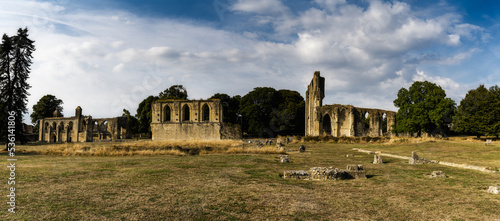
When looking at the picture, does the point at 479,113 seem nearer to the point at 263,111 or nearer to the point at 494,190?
the point at 263,111

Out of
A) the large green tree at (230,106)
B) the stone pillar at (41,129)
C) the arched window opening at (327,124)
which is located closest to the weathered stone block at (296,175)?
the arched window opening at (327,124)

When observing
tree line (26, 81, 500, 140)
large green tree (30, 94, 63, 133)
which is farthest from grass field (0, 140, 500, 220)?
large green tree (30, 94, 63, 133)

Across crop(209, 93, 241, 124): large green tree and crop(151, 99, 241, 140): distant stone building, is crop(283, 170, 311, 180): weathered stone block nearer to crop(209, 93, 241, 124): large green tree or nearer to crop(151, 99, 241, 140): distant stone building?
crop(151, 99, 241, 140): distant stone building

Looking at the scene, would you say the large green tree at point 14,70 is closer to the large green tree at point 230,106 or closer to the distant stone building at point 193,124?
the distant stone building at point 193,124

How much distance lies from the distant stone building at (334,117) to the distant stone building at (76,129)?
32.1m

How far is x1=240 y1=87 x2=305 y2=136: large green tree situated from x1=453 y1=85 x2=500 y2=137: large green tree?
71.1ft

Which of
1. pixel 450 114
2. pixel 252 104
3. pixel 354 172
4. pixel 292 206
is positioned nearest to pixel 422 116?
pixel 450 114

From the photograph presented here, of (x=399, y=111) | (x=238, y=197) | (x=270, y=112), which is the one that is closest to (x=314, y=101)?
(x=270, y=112)

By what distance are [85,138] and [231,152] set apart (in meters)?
39.2

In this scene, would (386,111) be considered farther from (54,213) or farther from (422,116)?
(54,213)

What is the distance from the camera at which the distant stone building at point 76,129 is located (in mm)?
50775

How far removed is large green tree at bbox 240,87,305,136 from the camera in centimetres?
4816

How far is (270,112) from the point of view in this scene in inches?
1933

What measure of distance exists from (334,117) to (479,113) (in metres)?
18.3
